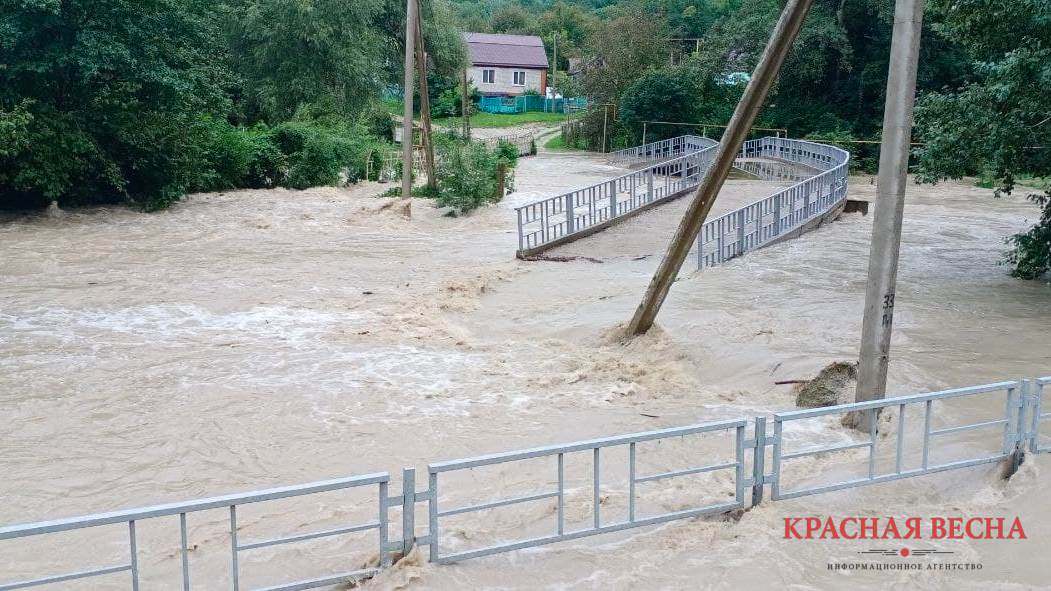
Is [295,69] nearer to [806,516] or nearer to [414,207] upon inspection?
[414,207]

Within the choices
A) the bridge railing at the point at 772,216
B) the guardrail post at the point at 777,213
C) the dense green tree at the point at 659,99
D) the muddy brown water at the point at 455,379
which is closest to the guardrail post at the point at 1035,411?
the muddy brown water at the point at 455,379

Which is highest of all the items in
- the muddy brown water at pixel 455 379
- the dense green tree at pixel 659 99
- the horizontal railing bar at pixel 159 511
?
the dense green tree at pixel 659 99

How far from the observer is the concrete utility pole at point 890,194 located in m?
8.58

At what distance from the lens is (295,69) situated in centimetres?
3988

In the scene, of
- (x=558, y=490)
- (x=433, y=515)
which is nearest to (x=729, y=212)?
(x=558, y=490)

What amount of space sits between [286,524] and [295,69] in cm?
3445

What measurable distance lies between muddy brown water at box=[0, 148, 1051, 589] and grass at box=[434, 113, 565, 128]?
46.9 m

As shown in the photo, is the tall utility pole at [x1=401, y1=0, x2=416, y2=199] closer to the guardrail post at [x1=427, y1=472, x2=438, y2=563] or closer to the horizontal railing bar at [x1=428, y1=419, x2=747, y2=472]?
the horizontal railing bar at [x1=428, y1=419, x2=747, y2=472]

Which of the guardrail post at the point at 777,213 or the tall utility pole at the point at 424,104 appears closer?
the guardrail post at the point at 777,213

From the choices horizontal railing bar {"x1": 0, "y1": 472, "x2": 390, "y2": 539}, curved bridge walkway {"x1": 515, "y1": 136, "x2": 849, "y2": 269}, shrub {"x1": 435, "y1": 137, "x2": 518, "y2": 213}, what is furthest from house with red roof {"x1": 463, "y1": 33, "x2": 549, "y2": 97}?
horizontal railing bar {"x1": 0, "y1": 472, "x2": 390, "y2": 539}

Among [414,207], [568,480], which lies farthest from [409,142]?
[568,480]

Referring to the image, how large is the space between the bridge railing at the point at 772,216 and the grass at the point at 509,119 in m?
41.3

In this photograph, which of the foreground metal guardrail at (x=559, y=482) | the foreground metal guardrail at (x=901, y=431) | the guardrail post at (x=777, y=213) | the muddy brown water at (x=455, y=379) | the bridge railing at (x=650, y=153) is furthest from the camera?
the bridge railing at (x=650, y=153)

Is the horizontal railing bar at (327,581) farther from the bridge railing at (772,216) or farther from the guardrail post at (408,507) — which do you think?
the bridge railing at (772,216)
